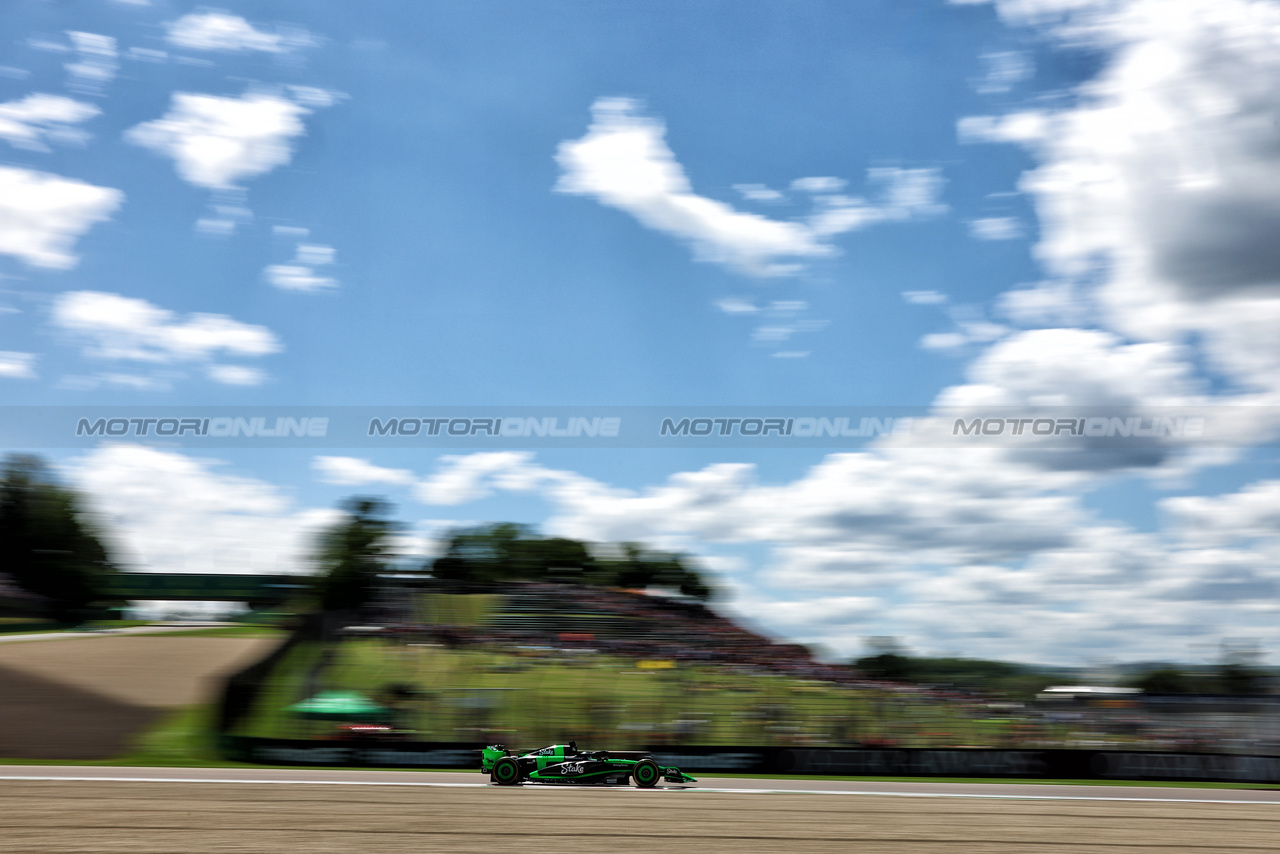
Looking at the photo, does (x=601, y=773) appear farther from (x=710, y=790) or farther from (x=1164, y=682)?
(x=1164, y=682)

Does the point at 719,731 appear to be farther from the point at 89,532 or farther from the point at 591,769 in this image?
the point at 89,532

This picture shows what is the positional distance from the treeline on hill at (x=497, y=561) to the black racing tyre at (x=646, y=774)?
22.7 metres

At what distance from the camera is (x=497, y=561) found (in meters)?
54.0

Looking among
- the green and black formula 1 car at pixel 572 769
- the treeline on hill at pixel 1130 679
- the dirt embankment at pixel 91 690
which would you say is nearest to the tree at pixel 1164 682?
the treeline on hill at pixel 1130 679

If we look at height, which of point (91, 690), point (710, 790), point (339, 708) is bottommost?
point (710, 790)

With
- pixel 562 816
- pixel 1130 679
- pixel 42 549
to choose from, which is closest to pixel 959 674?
pixel 1130 679

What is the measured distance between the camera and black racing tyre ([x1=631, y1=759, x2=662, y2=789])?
1438cm

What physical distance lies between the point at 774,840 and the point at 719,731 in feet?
25.6

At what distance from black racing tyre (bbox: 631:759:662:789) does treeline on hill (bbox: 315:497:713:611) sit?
22735mm

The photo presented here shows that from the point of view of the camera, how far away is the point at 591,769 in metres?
14.4

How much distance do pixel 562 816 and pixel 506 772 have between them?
3.15 m

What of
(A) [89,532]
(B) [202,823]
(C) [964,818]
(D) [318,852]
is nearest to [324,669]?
(B) [202,823]

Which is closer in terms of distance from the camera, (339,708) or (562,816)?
(562,816)

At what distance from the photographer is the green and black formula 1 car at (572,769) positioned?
14383 mm
